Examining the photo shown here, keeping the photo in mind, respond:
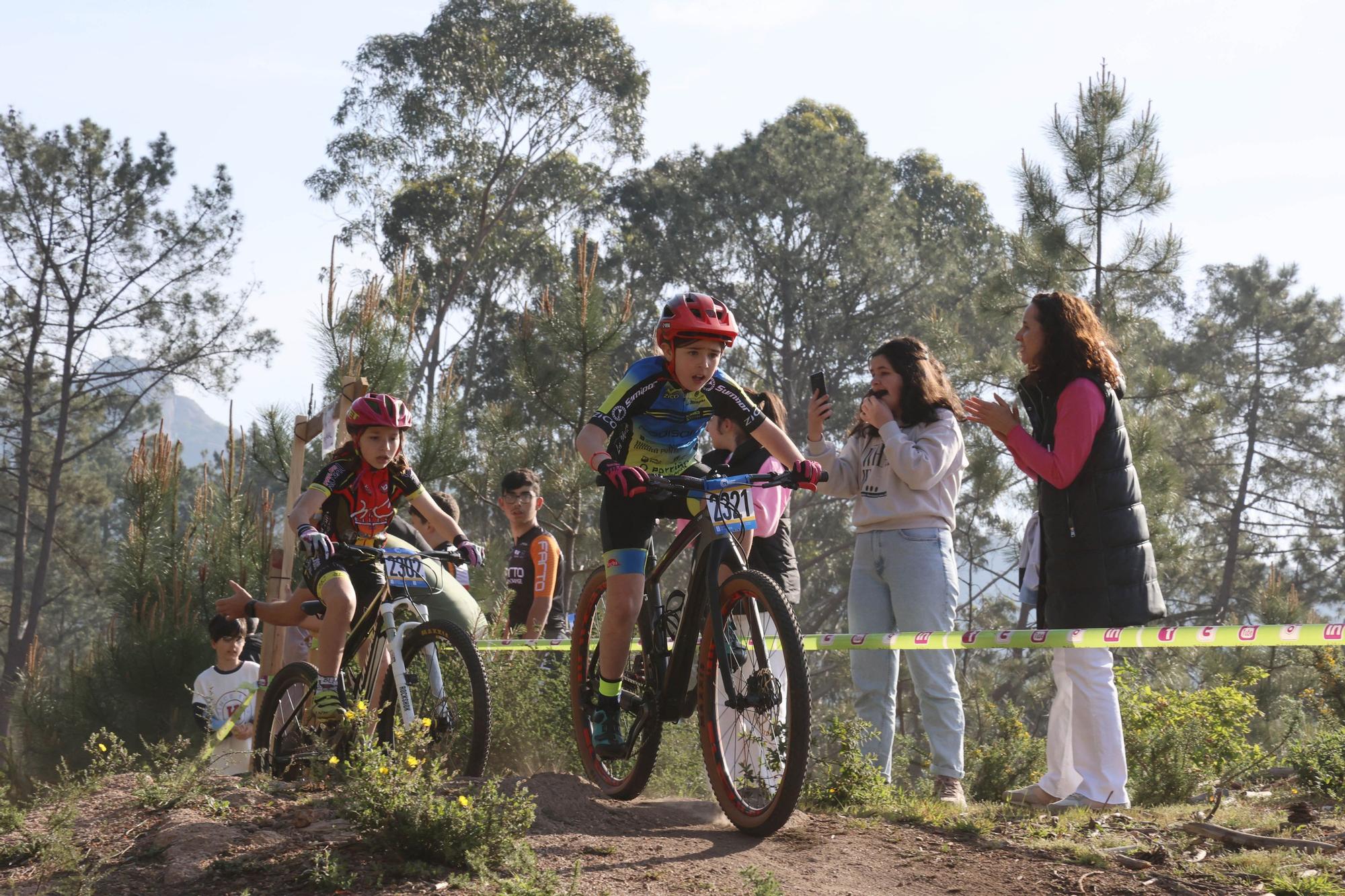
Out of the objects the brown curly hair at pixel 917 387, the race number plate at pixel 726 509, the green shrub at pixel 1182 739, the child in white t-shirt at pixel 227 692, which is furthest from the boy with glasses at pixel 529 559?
the green shrub at pixel 1182 739

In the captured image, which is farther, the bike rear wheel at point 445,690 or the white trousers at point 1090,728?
the white trousers at point 1090,728

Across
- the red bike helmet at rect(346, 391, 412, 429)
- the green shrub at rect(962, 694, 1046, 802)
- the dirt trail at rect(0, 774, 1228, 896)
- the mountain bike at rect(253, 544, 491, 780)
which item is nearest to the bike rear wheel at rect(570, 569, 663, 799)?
the dirt trail at rect(0, 774, 1228, 896)

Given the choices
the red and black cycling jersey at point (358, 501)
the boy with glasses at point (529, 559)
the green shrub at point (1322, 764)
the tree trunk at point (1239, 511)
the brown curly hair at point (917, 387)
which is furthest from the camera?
the tree trunk at point (1239, 511)

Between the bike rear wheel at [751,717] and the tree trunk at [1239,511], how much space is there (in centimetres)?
2699

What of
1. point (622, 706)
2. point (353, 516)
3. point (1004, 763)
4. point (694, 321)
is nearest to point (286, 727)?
point (353, 516)

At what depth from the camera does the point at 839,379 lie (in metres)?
31.0

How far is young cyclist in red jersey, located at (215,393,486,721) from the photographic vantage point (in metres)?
5.02

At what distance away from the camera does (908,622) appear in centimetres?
554

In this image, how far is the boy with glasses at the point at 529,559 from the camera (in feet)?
23.9

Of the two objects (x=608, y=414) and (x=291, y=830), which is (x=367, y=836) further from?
(x=608, y=414)

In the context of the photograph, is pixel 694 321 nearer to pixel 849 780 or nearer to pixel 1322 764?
pixel 849 780

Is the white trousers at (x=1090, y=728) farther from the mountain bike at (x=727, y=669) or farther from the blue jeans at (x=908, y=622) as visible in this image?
the mountain bike at (x=727, y=669)

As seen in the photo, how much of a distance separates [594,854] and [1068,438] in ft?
7.89

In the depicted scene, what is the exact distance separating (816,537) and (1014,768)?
23030 millimetres
